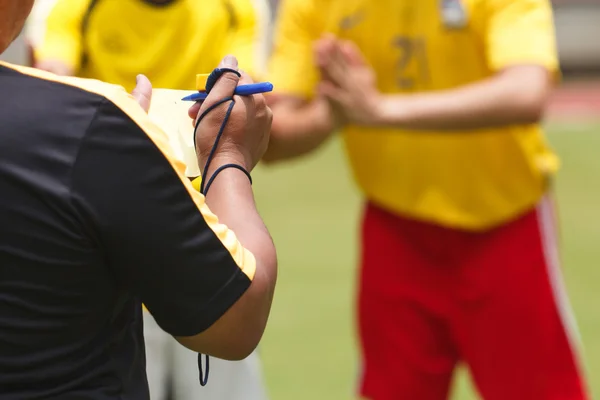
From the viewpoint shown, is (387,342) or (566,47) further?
(566,47)

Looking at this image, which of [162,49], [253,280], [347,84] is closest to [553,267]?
[347,84]

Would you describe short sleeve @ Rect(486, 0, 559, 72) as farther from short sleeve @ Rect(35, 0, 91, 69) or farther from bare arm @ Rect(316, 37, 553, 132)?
short sleeve @ Rect(35, 0, 91, 69)

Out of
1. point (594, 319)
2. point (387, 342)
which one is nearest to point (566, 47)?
point (594, 319)

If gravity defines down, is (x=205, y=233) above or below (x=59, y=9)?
above

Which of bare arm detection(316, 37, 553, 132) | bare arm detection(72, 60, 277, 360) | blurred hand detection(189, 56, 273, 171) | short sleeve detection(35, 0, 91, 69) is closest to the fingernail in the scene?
blurred hand detection(189, 56, 273, 171)

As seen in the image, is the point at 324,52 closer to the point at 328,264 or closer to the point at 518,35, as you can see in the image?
the point at 518,35

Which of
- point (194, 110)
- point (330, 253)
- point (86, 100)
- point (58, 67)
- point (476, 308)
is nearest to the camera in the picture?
point (86, 100)

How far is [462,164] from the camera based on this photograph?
3.87 m

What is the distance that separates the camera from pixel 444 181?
3.87 meters

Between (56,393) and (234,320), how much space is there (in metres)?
0.30

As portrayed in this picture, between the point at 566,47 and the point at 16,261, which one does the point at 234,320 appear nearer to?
the point at 16,261

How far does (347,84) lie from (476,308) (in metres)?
0.86

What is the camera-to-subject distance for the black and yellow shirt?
1779 millimetres

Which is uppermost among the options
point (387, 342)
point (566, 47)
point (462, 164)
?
point (462, 164)
